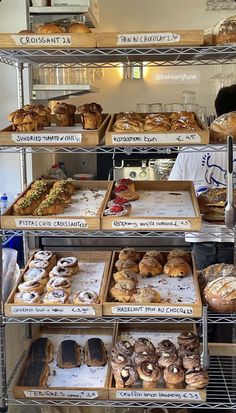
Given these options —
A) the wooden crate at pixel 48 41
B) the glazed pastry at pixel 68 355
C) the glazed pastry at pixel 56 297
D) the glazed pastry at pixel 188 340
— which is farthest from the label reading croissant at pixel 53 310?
the wooden crate at pixel 48 41

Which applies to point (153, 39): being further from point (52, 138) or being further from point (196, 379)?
point (196, 379)

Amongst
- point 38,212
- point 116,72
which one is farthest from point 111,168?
point 38,212

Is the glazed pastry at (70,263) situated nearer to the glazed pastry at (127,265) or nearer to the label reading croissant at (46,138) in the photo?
the glazed pastry at (127,265)

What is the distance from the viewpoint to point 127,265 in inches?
74.6

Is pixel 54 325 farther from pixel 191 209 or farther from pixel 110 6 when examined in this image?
pixel 110 6

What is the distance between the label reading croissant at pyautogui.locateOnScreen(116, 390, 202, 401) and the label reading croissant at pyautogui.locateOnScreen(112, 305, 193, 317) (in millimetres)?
248

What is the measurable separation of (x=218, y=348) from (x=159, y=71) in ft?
13.4

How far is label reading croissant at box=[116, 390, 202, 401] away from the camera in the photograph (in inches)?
64.8

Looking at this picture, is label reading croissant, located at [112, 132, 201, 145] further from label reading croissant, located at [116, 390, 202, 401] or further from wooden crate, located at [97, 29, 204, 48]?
label reading croissant, located at [116, 390, 202, 401]

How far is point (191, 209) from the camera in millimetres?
1739

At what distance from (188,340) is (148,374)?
209mm

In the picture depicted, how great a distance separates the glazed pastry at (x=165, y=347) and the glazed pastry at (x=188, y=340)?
3 cm

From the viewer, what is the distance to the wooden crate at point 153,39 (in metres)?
1.47

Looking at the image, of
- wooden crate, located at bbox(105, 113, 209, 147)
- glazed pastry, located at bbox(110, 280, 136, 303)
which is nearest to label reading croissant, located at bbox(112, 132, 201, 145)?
wooden crate, located at bbox(105, 113, 209, 147)
